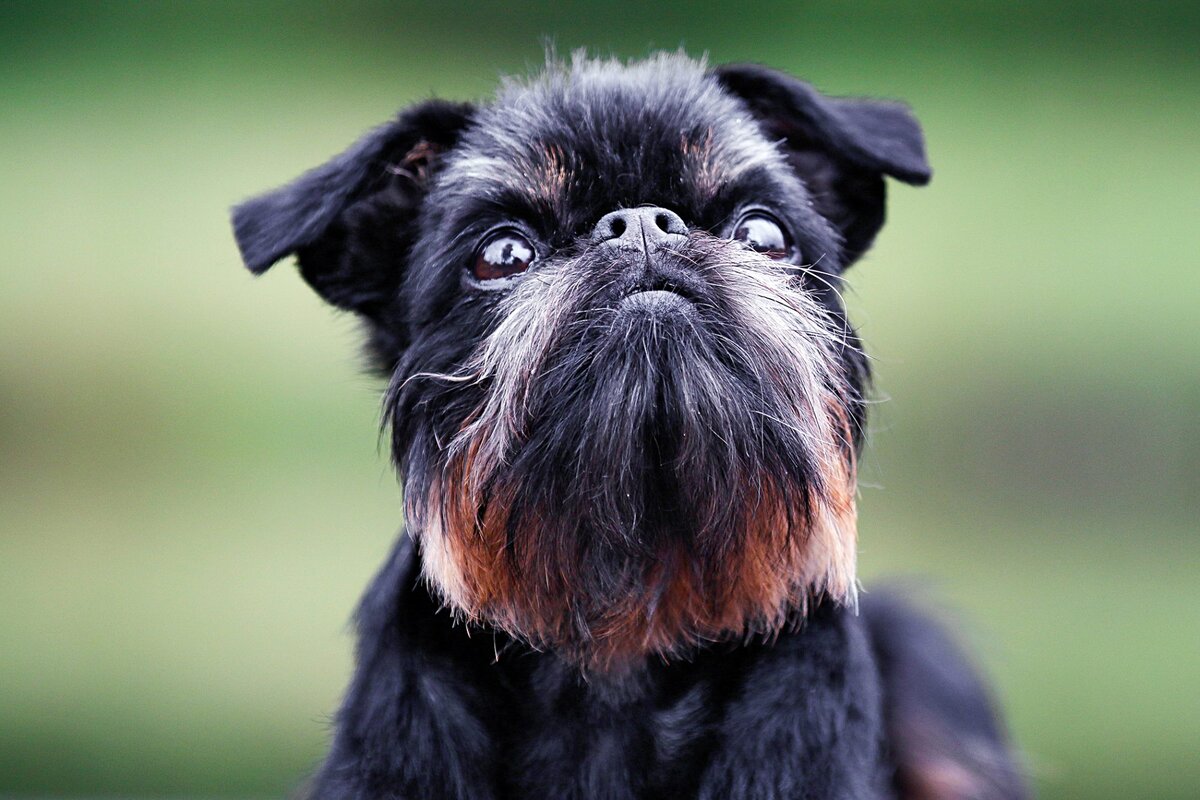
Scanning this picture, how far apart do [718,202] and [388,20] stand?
2.32 m

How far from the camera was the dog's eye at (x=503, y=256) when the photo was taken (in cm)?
164

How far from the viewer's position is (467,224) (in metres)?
1.67

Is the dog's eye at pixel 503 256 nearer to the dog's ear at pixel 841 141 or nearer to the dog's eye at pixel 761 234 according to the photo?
the dog's eye at pixel 761 234

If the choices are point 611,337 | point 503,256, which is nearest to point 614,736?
point 611,337

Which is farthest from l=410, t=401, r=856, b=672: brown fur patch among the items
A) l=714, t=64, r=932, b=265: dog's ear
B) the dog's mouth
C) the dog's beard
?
l=714, t=64, r=932, b=265: dog's ear

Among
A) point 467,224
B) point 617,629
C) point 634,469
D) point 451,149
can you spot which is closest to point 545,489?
point 634,469

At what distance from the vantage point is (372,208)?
1883 mm

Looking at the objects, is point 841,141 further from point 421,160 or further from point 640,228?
point 421,160

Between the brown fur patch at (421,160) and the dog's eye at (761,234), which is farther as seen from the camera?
the brown fur patch at (421,160)

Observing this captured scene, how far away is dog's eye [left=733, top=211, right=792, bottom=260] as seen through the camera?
66.2 inches

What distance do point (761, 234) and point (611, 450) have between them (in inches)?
18.4

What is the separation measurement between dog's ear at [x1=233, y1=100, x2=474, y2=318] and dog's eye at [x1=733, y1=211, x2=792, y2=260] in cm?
54

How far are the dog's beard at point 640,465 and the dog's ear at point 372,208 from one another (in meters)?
0.31

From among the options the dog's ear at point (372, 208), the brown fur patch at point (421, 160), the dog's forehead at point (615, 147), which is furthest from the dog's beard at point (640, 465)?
the brown fur patch at point (421, 160)
